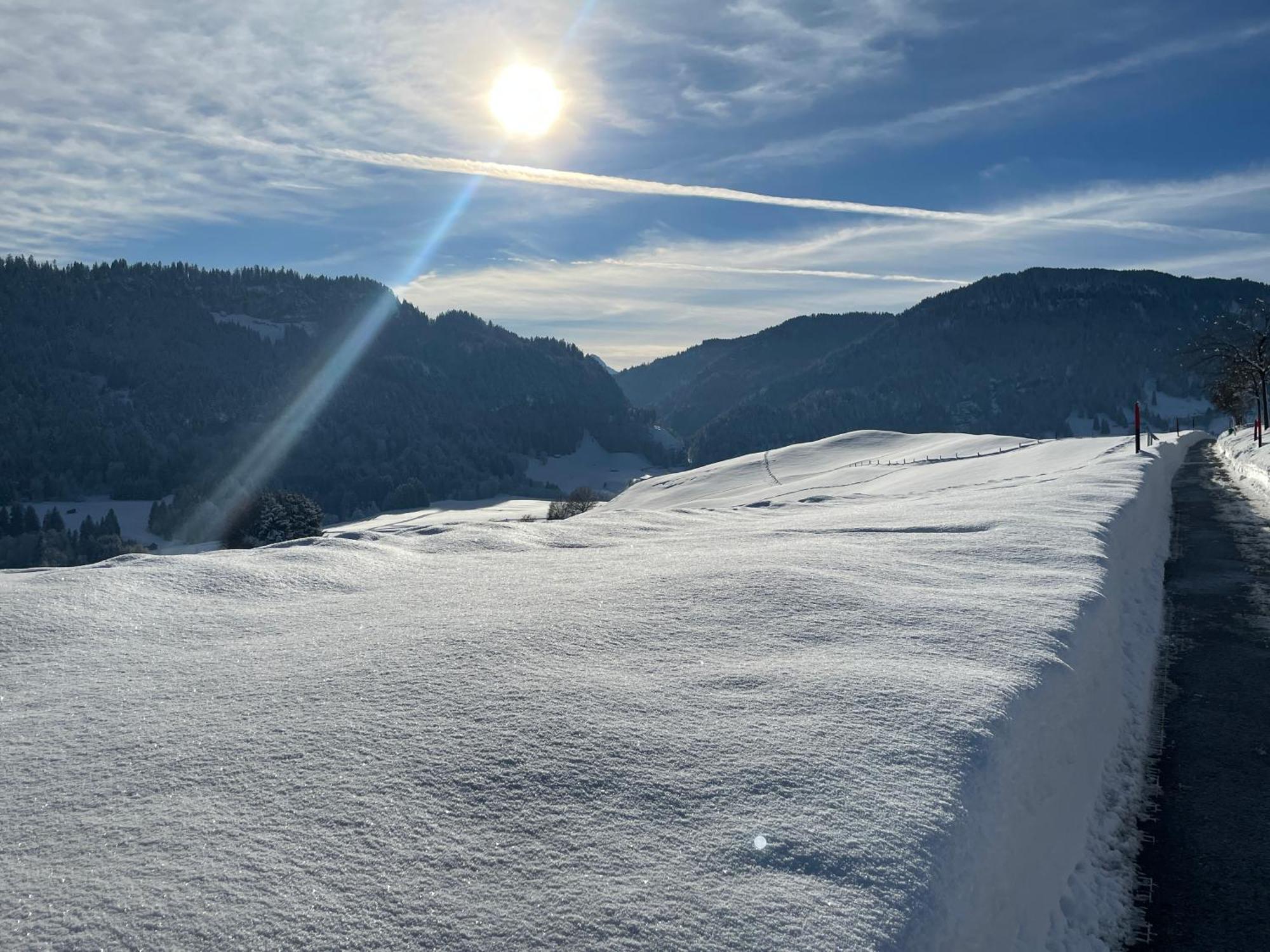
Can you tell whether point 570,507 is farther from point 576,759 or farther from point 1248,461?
point 576,759

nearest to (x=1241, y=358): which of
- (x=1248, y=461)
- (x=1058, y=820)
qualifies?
(x=1248, y=461)

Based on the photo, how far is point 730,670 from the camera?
6086 mm

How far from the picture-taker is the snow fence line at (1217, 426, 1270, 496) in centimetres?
2172

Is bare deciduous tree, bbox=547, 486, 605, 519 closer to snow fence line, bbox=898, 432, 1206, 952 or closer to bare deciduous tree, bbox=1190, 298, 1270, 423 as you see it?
bare deciduous tree, bbox=1190, 298, 1270, 423

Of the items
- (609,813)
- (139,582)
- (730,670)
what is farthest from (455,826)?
(139,582)

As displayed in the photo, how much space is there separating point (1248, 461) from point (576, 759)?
30821 mm

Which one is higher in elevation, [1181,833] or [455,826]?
[455,826]

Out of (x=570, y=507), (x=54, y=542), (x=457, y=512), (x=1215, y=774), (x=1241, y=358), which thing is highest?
(x=1241, y=358)

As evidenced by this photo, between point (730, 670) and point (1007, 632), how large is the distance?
9.34 ft

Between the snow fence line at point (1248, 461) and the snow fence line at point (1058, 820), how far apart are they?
17.4 metres

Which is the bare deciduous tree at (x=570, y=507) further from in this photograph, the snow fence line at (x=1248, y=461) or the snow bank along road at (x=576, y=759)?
the snow bank along road at (x=576, y=759)

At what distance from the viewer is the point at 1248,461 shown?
26672 mm

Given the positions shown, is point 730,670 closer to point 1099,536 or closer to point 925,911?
point 925,911

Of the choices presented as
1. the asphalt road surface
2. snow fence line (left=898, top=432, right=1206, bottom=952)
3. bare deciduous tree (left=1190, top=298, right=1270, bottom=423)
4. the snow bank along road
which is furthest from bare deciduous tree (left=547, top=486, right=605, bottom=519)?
snow fence line (left=898, top=432, right=1206, bottom=952)
